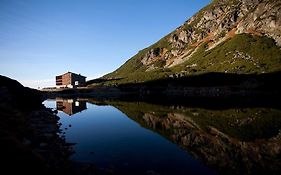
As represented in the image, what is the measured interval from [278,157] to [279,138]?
10.0 metres

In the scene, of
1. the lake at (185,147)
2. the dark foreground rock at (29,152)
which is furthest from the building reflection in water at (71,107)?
the dark foreground rock at (29,152)

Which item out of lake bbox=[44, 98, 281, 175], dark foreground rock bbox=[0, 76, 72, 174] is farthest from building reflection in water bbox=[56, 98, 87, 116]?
dark foreground rock bbox=[0, 76, 72, 174]

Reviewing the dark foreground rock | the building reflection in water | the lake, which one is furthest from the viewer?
the building reflection in water

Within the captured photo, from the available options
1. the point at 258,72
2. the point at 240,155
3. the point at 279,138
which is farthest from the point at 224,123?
the point at 258,72

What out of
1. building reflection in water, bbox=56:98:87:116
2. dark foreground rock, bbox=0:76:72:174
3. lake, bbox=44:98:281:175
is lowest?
lake, bbox=44:98:281:175

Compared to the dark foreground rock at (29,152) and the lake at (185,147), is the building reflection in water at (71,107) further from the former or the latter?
the dark foreground rock at (29,152)

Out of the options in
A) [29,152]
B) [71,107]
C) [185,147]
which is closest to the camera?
[29,152]

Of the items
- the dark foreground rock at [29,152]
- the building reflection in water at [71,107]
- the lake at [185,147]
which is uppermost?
the building reflection in water at [71,107]

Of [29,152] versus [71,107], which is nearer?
[29,152]

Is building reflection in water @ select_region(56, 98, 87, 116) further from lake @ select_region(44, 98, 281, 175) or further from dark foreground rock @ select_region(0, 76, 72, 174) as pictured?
dark foreground rock @ select_region(0, 76, 72, 174)

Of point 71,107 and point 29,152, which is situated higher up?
point 71,107

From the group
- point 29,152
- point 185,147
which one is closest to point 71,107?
point 185,147

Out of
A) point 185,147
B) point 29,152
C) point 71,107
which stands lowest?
point 185,147

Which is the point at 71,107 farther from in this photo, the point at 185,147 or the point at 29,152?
the point at 29,152
